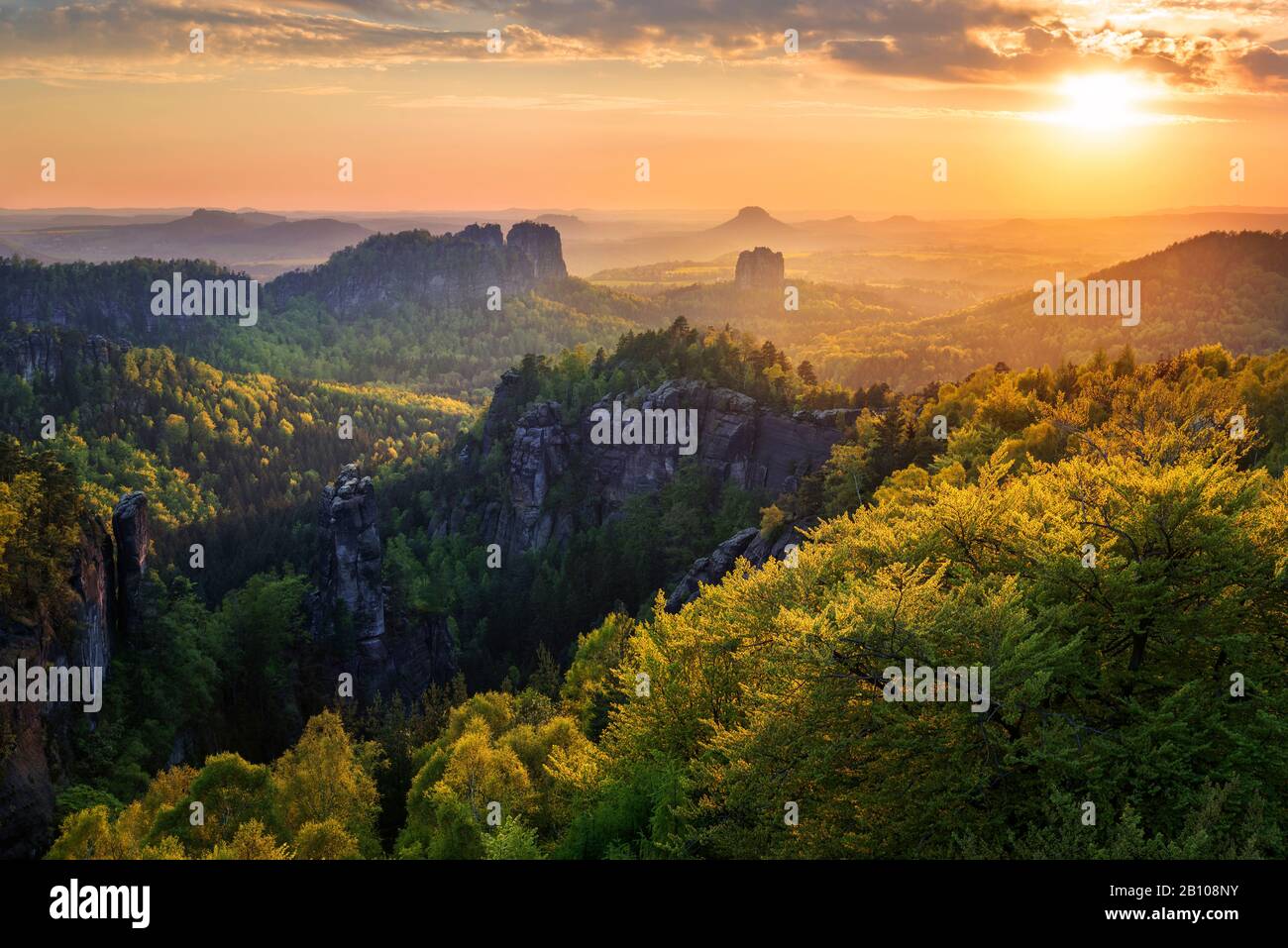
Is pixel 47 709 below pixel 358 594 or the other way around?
below

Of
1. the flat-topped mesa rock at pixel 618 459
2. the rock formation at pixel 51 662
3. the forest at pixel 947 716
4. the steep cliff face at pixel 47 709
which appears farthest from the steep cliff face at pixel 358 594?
the forest at pixel 947 716

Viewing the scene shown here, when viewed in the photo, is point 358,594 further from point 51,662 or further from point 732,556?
point 732,556

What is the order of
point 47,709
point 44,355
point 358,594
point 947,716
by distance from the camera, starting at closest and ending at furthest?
point 947,716 < point 47,709 < point 358,594 < point 44,355

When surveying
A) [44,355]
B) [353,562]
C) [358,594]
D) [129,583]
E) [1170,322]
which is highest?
[1170,322]

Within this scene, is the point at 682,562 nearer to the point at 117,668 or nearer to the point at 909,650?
the point at 117,668

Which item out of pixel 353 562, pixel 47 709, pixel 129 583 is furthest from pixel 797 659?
pixel 353 562

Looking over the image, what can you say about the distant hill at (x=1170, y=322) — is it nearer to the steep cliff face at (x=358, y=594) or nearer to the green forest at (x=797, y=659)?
the green forest at (x=797, y=659)

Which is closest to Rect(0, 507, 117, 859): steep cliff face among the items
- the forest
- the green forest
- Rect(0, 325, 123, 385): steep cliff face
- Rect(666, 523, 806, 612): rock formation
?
the green forest
